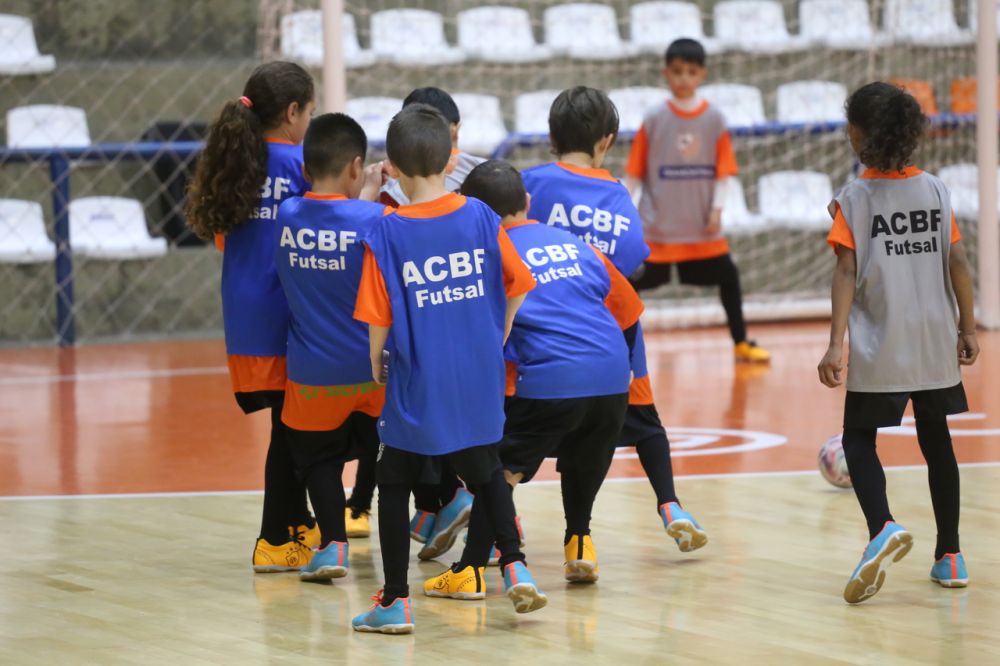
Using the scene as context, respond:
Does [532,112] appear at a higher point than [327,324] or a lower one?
higher

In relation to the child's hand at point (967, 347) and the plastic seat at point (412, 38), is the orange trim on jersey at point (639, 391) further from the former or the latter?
the plastic seat at point (412, 38)

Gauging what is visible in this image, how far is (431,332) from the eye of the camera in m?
3.68

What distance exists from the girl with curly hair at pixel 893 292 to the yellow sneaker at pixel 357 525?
152 cm

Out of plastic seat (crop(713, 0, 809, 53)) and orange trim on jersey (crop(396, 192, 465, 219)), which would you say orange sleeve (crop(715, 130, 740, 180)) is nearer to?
plastic seat (crop(713, 0, 809, 53))

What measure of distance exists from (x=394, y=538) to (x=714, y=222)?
5.02 meters

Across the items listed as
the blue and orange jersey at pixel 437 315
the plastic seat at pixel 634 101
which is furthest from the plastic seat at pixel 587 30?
the blue and orange jersey at pixel 437 315

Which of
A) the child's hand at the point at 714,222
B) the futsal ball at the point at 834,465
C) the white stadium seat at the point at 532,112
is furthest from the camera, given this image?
the white stadium seat at the point at 532,112

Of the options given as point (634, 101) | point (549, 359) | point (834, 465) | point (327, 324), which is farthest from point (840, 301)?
point (634, 101)

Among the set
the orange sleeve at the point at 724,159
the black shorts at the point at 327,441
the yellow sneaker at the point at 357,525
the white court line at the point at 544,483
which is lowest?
the white court line at the point at 544,483

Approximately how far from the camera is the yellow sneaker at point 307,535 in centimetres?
455

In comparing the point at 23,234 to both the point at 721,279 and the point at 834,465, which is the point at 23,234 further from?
the point at 834,465

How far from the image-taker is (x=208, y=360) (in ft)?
29.8

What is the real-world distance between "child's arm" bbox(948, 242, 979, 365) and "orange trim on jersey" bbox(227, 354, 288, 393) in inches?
68.5

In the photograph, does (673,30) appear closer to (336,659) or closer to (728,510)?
(728,510)
